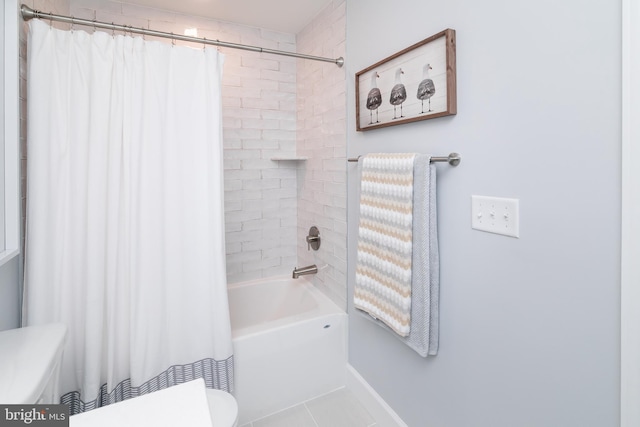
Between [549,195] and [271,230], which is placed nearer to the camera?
[549,195]

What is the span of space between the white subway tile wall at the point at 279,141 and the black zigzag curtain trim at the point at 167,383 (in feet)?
2.71

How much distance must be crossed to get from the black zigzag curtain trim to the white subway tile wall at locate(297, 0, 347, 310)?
0.82 metres

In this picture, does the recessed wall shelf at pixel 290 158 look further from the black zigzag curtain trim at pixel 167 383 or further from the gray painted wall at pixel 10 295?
the gray painted wall at pixel 10 295

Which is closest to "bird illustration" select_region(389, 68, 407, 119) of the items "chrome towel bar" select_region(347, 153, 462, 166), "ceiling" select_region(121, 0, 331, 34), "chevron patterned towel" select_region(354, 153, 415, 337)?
"chevron patterned towel" select_region(354, 153, 415, 337)

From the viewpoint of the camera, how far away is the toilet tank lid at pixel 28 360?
799 millimetres

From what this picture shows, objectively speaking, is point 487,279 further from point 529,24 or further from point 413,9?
point 413,9

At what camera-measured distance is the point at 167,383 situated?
1.61 meters

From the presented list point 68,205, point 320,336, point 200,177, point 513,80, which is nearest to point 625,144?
point 513,80

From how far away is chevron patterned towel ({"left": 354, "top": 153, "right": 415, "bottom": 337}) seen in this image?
4.57 ft

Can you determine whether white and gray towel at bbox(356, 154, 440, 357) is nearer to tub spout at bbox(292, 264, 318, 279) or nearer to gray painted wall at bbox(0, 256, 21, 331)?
tub spout at bbox(292, 264, 318, 279)

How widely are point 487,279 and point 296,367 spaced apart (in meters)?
1.25

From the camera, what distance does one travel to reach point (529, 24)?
1003mm

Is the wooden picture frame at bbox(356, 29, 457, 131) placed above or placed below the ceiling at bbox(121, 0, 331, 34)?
below

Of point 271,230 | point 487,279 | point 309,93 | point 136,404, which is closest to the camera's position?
point 136,404
